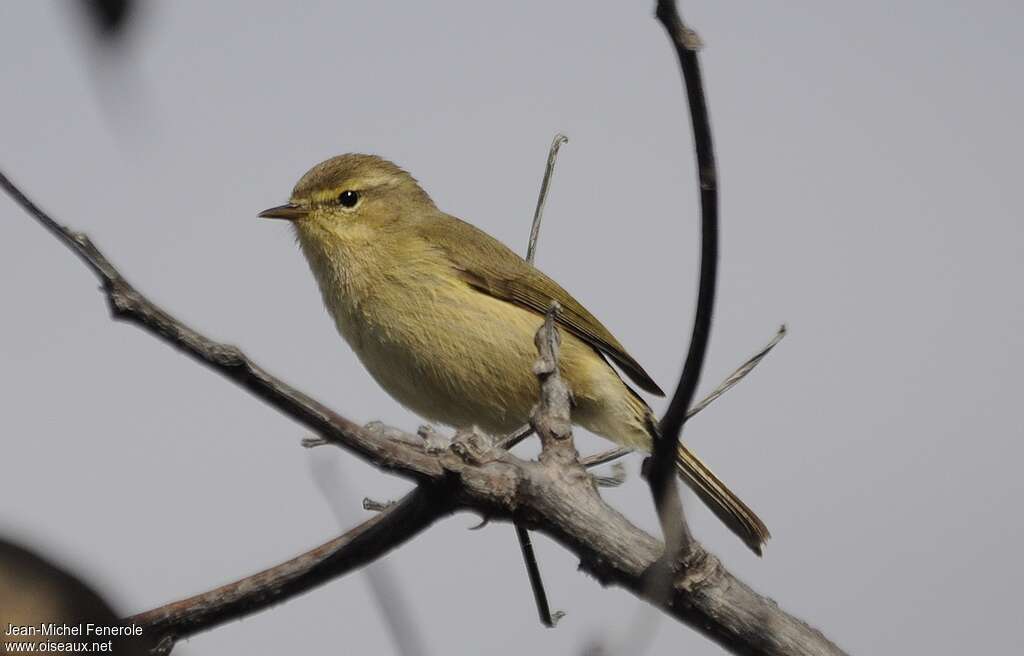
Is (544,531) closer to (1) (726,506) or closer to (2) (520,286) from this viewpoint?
(1) (726,506)

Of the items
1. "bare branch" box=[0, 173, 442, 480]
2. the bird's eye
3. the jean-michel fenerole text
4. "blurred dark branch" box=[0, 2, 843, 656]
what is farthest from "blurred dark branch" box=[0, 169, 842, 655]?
the bird's eye

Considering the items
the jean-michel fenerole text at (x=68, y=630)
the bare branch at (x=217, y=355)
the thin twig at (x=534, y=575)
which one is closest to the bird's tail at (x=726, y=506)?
Result: the thin twig at (x=534, y=575)

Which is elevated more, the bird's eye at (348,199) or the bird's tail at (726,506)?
the bird's eye at (348,199)

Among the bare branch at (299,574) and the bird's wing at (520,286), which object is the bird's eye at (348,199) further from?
the bare branch at (299,574)

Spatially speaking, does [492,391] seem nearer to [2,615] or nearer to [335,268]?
[335,268]

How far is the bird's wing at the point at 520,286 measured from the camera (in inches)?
213

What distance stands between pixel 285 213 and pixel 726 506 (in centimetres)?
279

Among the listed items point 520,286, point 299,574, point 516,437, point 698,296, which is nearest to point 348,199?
point 520,286

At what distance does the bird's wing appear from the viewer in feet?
17.7

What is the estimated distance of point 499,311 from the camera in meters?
5.34

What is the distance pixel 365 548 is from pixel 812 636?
4.18ft

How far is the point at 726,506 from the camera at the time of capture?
5062mm

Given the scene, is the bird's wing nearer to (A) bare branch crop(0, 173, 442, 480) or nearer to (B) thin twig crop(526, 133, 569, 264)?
(B) thin twig crop(526, 133, 569, 264)

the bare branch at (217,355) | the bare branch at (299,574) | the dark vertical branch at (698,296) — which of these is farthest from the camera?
the bare branch at (299,574)
